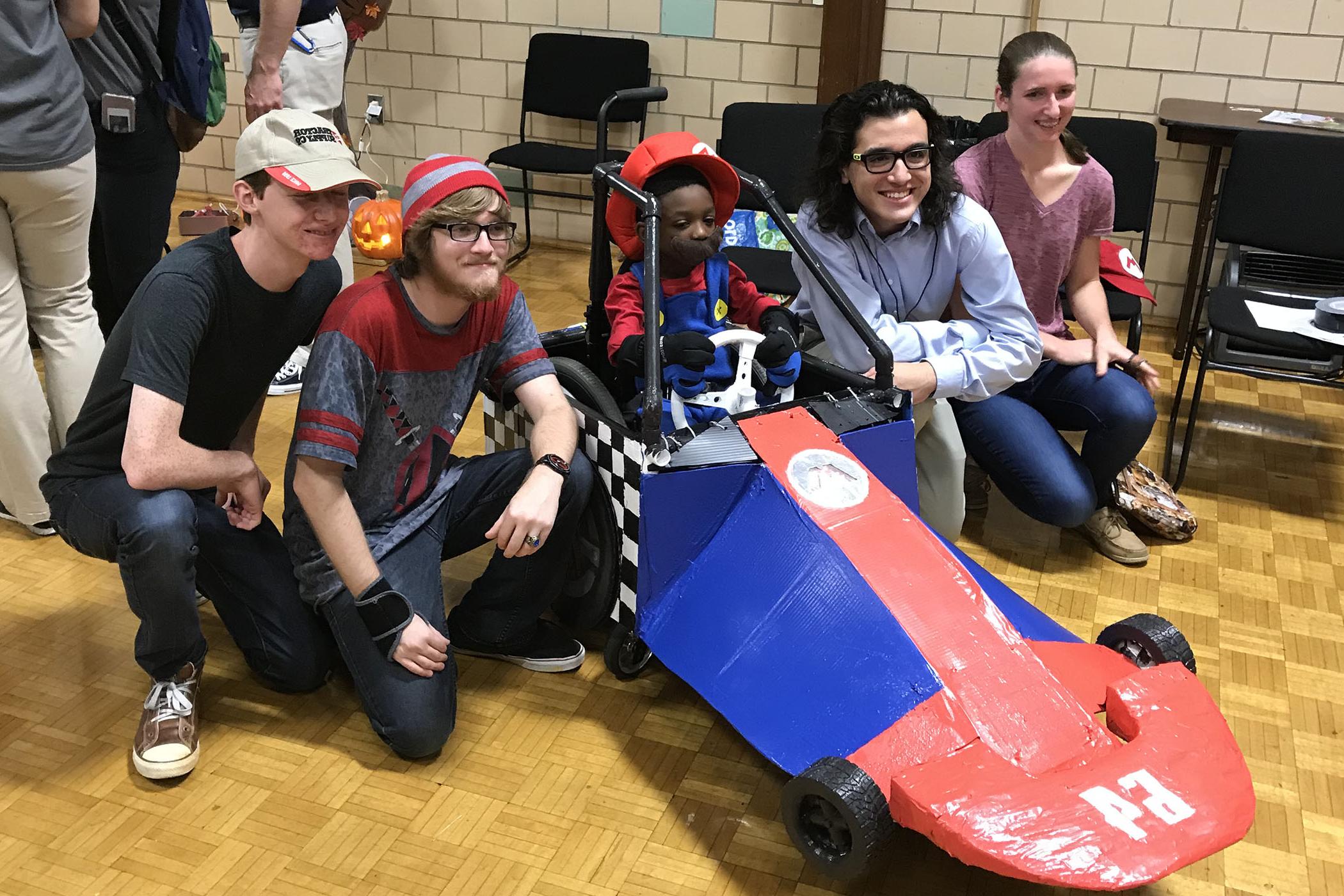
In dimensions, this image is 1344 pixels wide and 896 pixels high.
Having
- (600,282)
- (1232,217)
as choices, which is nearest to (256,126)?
(600,282)

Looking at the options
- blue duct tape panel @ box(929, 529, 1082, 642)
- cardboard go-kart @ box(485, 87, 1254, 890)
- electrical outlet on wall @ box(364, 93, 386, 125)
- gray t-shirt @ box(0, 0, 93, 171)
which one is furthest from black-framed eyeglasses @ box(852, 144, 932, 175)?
electrical outlet on wall @ box(364, 93, 386, 125)

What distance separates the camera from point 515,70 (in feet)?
17.9

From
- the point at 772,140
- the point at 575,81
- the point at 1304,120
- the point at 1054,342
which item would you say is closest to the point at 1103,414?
the point at 1054,342

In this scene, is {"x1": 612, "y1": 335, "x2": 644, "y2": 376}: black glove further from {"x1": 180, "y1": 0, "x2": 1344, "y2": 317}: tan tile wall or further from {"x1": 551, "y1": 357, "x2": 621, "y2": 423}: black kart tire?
{"x1": 180, "y1": 0, "x2": 1344, "y2": 317}: tan tile wall

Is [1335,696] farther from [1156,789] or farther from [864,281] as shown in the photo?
[864,281]

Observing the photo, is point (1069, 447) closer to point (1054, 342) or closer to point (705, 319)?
point (1054, 342)

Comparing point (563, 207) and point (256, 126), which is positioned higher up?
point (256, 126)

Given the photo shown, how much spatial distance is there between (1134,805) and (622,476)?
104 centimetres

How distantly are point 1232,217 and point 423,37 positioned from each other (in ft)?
11.8

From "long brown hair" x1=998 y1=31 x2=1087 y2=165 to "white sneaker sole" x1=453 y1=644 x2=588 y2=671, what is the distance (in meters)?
1.80

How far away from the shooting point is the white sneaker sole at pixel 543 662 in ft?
8.07

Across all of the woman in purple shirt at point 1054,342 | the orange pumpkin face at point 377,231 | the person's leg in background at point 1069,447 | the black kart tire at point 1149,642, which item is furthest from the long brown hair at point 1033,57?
the orange pumpkin face at point 377,231

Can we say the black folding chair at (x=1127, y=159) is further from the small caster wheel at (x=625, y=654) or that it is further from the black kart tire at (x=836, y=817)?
the black kart tire at (x=836, y=817)

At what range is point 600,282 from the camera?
2.68 meters
